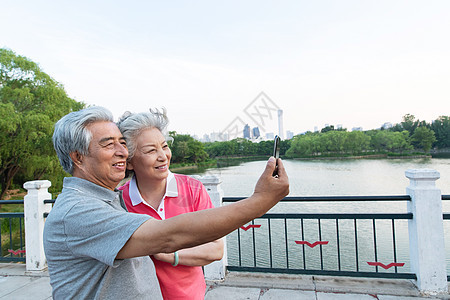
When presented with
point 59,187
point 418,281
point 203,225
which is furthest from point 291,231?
point 59,187

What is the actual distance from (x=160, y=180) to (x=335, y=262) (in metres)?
8.20

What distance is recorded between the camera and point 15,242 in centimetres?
1134

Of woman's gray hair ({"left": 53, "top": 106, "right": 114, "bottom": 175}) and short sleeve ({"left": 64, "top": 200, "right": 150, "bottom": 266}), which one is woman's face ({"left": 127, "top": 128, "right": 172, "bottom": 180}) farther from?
short sleeve ({"left": 64, "top": 200, "right": 150, "bottom": 266})

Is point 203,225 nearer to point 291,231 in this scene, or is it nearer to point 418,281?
point 418,281

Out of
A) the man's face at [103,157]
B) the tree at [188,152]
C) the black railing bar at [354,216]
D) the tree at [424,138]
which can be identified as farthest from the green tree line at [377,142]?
the man's face at [103,157]

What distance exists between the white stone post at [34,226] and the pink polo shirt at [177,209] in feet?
10.5

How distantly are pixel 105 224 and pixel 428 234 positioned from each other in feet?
10.4

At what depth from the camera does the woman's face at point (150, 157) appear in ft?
4.34

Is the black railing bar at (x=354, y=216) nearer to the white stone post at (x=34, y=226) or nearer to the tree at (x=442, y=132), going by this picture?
the white stone post at (x=34, y=226)

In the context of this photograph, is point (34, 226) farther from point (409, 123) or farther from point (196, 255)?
point (409, 123)

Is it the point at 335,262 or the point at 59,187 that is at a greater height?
the point at 59,187

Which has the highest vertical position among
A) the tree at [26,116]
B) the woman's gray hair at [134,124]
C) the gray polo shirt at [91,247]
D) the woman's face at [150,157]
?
the tree at [26,116]

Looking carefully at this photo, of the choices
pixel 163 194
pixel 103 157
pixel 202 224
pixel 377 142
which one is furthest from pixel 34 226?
pixel 377 142

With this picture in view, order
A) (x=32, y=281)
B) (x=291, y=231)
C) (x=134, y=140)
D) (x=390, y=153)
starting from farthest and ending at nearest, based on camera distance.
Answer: (x=390, y=153) < (x=291, y=231) < (x=32, y=281) < (x=134, y=140)
